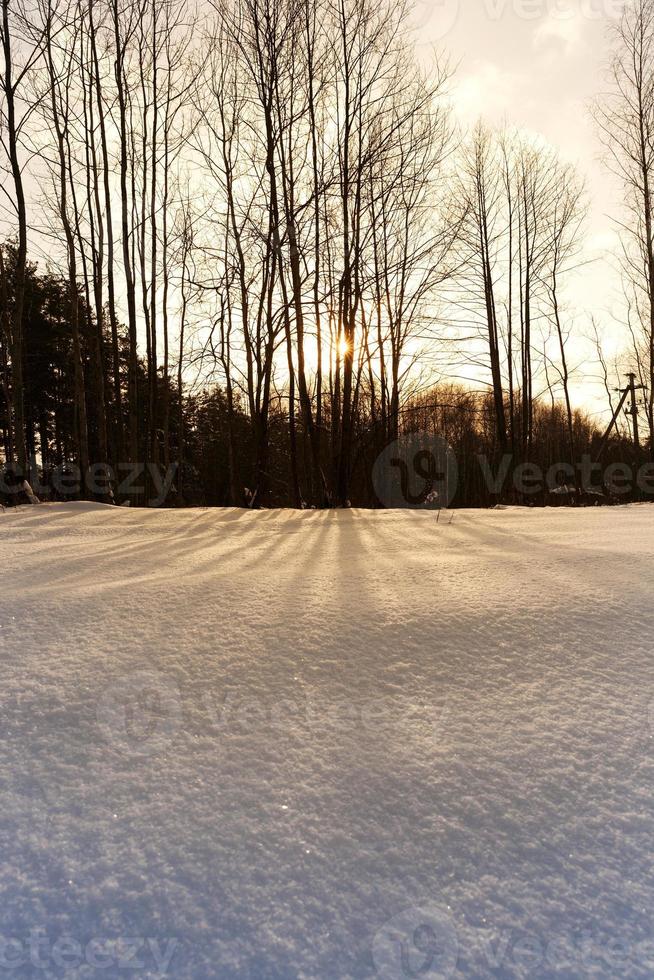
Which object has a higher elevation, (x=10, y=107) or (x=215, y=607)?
(x=10, y=107)

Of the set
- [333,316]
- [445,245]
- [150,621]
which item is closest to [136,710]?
[150,621]

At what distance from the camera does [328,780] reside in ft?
3.16

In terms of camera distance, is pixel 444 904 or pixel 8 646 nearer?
pixel 444 904

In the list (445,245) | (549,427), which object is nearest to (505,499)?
(445,245)

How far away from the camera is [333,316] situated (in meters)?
7.01

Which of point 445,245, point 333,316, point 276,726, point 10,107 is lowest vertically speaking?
point 276,726

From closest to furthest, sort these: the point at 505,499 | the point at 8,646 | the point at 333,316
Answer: the point at 8,646 < the point at 333,316 < the point at 505,499

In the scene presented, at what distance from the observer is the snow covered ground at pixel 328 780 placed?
0.70 m

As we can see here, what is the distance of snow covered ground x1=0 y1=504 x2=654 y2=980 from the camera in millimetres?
705

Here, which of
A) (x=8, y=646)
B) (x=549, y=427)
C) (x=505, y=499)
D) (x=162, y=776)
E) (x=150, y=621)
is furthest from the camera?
(x=549, y=427)

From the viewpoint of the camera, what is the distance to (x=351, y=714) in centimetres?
115

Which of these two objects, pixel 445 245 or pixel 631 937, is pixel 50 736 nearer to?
pixel 631 937

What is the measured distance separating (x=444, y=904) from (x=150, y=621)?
3.56 ft

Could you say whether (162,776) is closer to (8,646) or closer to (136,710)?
(136,710)
